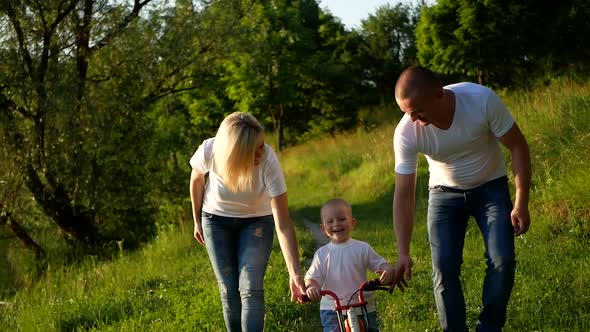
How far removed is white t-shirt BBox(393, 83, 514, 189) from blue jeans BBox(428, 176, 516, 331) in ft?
0.32

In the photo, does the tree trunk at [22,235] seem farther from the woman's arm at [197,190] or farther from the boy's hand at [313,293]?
the boy's hand at [313,293]

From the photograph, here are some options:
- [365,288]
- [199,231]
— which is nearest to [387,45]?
[199,231]

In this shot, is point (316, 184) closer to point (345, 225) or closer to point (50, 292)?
point (50, 292)

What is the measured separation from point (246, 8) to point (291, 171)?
285 inches

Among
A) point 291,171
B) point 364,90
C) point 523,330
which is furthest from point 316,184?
point 364,90

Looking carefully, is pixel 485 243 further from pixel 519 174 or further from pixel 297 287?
pixel 297 287

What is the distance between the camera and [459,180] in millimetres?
4855

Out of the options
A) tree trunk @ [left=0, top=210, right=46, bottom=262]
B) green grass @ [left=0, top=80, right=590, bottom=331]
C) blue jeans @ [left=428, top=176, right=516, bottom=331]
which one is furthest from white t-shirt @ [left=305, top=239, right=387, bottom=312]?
tree trunk @ [left=0, top=210, right=46, bottom=262]

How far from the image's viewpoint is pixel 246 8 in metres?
17.6

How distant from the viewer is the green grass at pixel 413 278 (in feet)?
20.0

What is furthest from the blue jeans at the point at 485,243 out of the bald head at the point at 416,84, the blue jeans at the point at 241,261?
the blue jeans at the point at 241,261

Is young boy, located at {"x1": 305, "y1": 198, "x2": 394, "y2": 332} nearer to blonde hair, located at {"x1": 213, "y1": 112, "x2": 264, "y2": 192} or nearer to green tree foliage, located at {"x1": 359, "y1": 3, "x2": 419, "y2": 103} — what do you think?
blonde hair, located at {"x1": 213, "y1": 112, "x2": 264, "y2": 192}

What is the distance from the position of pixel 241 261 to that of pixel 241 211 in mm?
344

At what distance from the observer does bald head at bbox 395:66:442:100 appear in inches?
175
